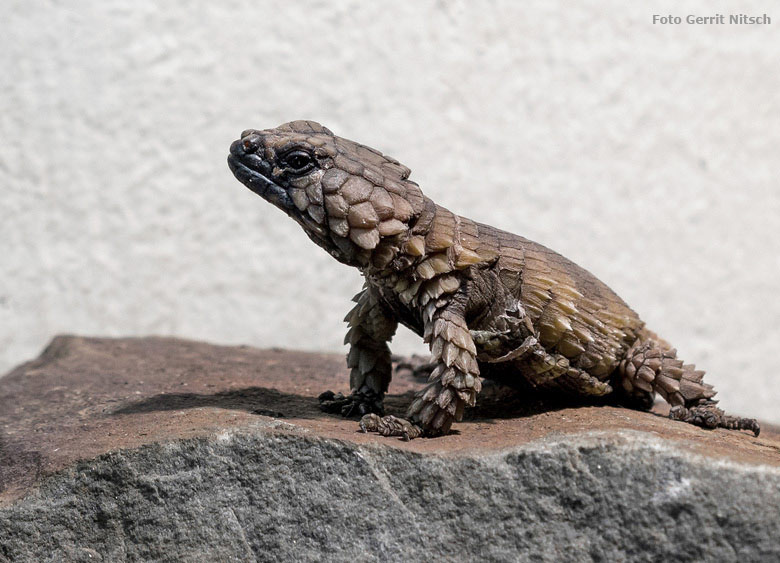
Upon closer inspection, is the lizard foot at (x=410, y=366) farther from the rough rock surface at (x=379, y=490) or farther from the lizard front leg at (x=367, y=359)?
the rough rock surface at (x=379, y=490)

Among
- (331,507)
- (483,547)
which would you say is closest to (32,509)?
(331,507)

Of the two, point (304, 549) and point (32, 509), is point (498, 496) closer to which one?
point (304, 549)

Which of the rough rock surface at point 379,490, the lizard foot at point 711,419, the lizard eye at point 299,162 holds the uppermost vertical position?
the lizard eye at point 299,162

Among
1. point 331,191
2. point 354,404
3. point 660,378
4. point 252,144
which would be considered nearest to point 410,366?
point 354,404

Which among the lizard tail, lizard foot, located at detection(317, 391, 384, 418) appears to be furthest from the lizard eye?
the lizard tail

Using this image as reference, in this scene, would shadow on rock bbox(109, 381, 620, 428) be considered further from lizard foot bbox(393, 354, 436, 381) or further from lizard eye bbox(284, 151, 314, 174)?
lizard eye bbox(284, 151, 314, 174)

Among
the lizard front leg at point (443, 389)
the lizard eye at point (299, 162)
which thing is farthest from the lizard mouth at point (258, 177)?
the lizard front leg at point (443, 389)
